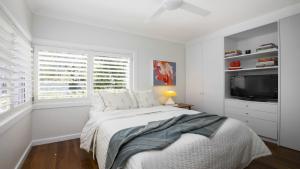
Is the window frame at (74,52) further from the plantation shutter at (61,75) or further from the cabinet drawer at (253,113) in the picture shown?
the cabinet drawer at (253,113)

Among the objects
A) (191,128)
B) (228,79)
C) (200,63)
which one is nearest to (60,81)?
(191,128)

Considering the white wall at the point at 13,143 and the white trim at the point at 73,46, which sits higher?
the white trim at the point at 73,46

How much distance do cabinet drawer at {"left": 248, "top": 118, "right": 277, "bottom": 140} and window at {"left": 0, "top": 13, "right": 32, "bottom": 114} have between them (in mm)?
3839

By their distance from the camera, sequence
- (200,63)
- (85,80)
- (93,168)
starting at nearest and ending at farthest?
1. (93,168)
2. (85,80)
3. (200,63)

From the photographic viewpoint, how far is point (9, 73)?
5.26 feet

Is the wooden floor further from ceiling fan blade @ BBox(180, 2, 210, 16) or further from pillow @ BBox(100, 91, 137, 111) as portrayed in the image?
ceiling fan blade @ BBox(180, 2, 210, 16)

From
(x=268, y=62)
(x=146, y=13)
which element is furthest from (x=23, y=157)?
(x=268, y=62)

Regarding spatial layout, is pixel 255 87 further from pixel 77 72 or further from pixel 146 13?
pixel 77 72

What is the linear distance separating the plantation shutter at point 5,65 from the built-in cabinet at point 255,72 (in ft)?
12.2

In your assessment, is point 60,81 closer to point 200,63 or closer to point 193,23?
point 193,23

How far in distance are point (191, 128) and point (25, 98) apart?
2.41 meters

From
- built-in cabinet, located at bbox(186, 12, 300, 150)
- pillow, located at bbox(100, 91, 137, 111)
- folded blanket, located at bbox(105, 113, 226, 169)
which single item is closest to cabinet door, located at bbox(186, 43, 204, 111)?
built-in cabinet, located at bbox(186, 12, 300, 150)

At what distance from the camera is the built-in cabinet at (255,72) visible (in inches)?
92.2

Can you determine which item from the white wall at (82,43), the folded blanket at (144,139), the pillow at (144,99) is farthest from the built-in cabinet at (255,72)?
the folded blanket at (144,139)
